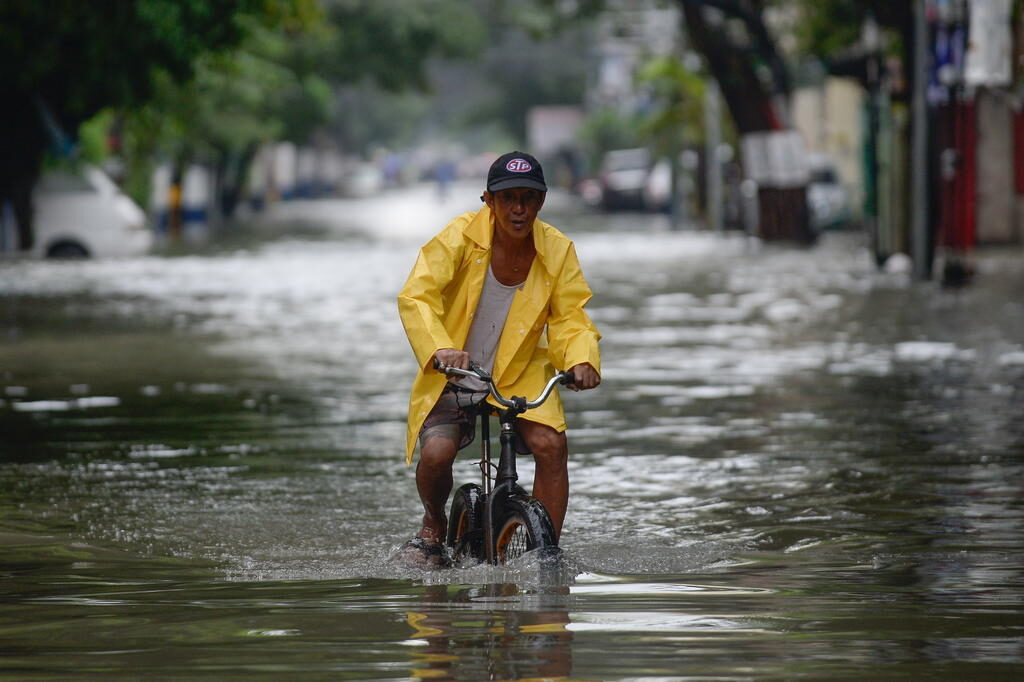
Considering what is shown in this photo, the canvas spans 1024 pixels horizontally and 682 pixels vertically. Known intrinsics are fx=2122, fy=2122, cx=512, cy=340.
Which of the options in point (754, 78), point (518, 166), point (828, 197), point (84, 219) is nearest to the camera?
point (518, 166)

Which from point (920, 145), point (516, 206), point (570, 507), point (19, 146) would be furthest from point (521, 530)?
point (19, 146)

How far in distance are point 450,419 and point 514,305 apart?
17.0 inches

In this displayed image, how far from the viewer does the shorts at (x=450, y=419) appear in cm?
698

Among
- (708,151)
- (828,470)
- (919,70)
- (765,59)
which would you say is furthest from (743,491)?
(708,151)

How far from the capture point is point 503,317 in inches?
276

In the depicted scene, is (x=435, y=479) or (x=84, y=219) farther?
(x=84, y=219)

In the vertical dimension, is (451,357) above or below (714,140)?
below

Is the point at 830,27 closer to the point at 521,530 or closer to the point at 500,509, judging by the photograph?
the point at 500,509

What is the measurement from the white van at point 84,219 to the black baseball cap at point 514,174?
26.5 meters

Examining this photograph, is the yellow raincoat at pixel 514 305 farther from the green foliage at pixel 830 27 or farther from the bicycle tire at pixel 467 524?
the green foliage at pixel 830 27

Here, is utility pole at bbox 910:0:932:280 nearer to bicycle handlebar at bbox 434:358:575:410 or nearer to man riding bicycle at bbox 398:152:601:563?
man riding bicycle at bbox 398:152:601:563

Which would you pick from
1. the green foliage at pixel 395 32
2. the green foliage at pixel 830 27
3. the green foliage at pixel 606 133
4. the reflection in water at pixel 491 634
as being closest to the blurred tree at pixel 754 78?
the green foliage at pixel 830 27

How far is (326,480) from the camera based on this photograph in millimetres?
9836

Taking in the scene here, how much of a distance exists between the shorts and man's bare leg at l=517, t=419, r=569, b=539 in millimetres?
62
